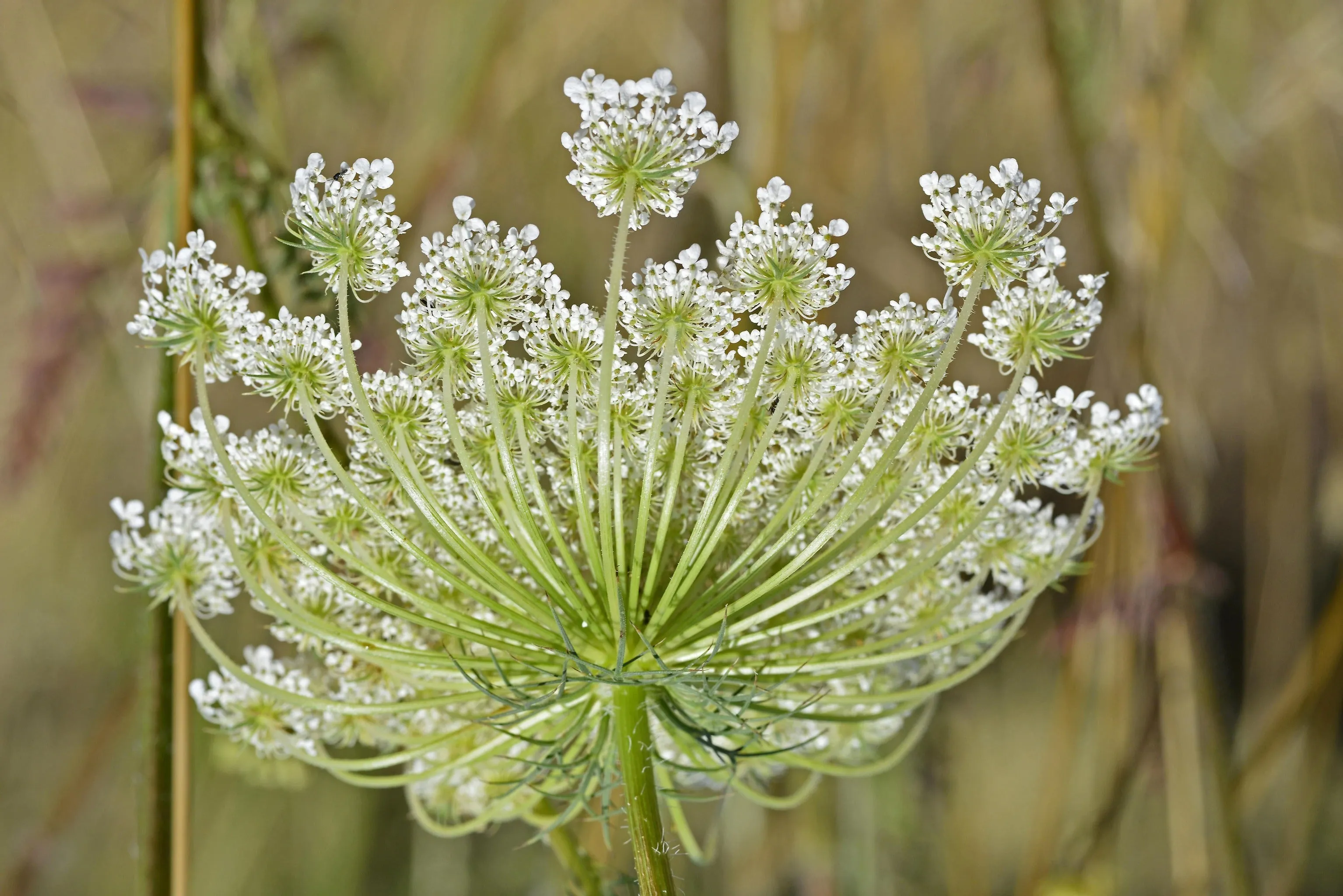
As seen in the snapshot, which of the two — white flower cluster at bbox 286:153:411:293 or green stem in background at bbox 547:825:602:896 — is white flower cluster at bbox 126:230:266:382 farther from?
green stem in background at bbox 547:825:602:896

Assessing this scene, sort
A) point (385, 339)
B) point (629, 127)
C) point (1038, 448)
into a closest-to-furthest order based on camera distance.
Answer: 1. point (629, 127)
2. point (1038, 448)
3. point (385, 339)

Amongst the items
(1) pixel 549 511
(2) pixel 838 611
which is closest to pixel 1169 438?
(2) pixel 838 611

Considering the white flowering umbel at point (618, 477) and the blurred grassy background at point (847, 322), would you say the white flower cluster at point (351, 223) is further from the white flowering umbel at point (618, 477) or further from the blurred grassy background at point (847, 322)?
the blurred grassy background at point (847, 322)

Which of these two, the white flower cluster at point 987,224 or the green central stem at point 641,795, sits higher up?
the white flower cluster at point 987,224

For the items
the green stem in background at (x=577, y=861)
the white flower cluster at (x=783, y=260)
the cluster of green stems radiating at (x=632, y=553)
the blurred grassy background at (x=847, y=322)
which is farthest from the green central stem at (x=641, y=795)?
the blurred grassy background at (x=847, y=322)

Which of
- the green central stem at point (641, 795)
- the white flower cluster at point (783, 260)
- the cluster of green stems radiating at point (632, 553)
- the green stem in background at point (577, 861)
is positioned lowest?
the green stem in background at point (577, 861)

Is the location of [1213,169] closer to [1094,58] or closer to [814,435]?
[1094,58]
